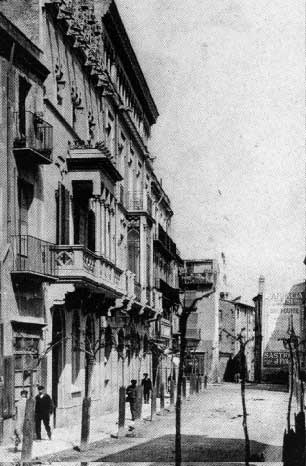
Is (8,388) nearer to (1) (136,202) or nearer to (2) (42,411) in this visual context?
(2) (42,411)

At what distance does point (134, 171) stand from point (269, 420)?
17513 mm

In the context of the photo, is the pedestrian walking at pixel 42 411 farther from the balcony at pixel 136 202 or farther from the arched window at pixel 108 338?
the balcony at pixel 136 202

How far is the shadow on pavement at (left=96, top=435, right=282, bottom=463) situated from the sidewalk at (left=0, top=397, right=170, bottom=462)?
1.60 m

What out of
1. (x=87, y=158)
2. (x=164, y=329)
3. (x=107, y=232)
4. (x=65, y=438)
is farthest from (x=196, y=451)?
(x=164, y=329)

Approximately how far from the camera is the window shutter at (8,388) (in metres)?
19.3

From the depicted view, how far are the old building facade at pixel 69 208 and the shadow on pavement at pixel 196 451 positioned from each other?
2.51 meters

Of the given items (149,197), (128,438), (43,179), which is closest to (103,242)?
(43,179)

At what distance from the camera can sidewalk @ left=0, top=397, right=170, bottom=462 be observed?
59.4 feet

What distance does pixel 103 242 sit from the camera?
3219 centimetres

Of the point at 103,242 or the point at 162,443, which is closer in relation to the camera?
the point at 162,443

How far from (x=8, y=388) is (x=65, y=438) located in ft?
11.1

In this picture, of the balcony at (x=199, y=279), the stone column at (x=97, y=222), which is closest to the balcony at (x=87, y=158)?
the stone column at (x=97, y=222)

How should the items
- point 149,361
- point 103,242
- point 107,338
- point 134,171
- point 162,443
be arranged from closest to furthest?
point 162,443 → point 103,242 → point 107,338 → point 134,171 → point 149,361

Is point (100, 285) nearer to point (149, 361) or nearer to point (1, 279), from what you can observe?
point (1, 279)
